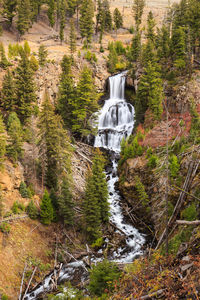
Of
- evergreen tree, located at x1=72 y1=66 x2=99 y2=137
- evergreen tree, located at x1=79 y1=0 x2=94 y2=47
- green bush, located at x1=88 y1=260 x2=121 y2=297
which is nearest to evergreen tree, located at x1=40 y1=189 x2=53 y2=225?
green bush, located at x1=88 y1=260 x2=121 y2=297

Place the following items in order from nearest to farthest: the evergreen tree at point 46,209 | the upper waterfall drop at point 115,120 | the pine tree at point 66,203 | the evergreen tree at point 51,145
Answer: the pine tree at point 66,203, the evergreen tree at point 46,209, the evergreen tree at point 51,145, the upper waterfall drop at point 115,120

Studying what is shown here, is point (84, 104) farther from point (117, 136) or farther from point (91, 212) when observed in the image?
point (91, 212)

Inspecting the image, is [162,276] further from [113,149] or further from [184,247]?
[113,149]

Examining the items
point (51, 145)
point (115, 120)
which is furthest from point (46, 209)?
point (115, 120)

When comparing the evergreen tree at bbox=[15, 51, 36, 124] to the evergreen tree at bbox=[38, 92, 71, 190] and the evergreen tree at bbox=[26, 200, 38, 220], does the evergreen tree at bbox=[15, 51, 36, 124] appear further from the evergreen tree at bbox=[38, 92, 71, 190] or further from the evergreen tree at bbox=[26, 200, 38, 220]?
the evergreen tree at bbox=[26, 200, 38, 220]

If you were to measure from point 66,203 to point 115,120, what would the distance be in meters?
22.2

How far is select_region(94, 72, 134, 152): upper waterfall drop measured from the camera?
40031 millimetres

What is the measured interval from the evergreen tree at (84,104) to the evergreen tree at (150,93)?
279 inches

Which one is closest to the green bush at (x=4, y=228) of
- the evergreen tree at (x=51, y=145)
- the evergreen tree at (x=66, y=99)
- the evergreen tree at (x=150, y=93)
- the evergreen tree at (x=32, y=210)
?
the evergreen tree at (x=32, y=210)

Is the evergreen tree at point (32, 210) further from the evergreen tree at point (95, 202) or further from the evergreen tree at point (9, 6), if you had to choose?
the evergreen tree at point (9, 6)

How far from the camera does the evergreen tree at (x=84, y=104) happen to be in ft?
120

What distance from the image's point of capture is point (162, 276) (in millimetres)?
8484

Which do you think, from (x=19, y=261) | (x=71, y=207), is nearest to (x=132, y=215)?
(x=71, y=207)

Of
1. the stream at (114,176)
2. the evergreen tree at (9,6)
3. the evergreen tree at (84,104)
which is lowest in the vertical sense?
the stream at (114,176)
